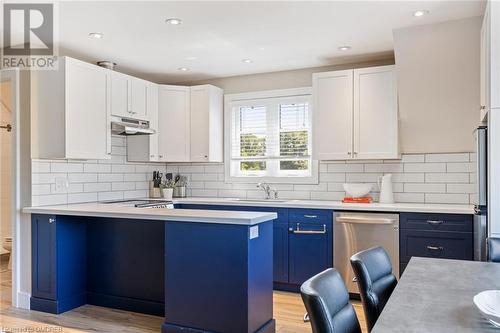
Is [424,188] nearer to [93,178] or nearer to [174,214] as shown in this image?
[174,214]

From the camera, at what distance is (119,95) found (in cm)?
448

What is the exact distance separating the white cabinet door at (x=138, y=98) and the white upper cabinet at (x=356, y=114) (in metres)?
2.00

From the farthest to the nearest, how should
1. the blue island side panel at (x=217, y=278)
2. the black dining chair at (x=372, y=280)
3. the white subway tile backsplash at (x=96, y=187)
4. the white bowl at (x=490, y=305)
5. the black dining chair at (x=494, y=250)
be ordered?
the white subway tile backsplash at (x=96, y=187), the blue island side panel at (x=217, y=278), the black dining chair at (x=494, y=250), the black dining chair at (x=372, y=280), the white bowl at (x=490, y=305)

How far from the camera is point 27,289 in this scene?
152 inches

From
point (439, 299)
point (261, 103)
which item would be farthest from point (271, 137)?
point (439, 299)

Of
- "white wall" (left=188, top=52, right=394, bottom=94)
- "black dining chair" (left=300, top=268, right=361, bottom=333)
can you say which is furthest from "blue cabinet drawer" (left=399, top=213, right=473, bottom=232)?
"black dining chair" (left=300, top=268, right=361, bottom=333)

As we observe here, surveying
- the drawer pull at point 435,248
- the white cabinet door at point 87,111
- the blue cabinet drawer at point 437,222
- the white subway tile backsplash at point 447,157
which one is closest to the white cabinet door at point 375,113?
the white subway tile backsplash at point 447,157

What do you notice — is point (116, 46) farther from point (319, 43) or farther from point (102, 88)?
point (319, 43)

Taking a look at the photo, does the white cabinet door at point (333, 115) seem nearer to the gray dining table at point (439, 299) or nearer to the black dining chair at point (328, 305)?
the gray dining table at point (439, 299)

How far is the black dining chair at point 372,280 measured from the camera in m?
1.78

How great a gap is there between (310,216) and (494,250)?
2.08 meters

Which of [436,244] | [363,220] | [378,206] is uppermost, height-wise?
[378,206]

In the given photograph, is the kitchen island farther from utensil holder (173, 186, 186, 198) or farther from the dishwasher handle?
utensil holder (173, 186, 186, 198)

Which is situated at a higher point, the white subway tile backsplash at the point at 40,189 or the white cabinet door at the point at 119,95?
the white cabinet door at the point at 119,95
